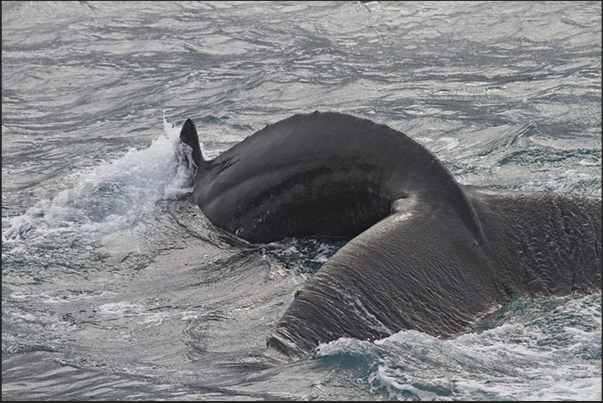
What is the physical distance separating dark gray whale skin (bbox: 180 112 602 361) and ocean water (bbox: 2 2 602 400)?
8.6 inches

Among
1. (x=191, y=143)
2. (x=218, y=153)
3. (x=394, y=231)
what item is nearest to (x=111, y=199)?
(x=191, y=143)

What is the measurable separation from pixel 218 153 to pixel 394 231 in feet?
21.8

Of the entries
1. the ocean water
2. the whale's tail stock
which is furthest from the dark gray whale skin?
the whale's tail stock

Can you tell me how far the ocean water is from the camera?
5.18 m

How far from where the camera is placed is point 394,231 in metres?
6.09

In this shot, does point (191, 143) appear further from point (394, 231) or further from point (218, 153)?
point (394, 231)

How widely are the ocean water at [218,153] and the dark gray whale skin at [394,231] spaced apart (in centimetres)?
22

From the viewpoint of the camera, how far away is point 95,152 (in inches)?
533

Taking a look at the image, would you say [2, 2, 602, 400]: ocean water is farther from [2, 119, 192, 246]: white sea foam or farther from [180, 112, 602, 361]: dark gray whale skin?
[180, 112, 602, 361]: dark gray whale skin

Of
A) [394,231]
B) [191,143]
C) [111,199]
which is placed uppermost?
[191,143]

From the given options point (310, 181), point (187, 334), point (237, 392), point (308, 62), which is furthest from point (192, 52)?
point (237, 392)

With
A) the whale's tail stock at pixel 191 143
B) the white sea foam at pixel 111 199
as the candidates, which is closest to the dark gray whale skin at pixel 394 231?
the whale's tail stock at pixel 191 143

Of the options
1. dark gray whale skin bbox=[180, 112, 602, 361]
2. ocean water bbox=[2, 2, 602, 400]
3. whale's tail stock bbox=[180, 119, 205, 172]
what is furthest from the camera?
whale's tail stock bbox=[180, 119, 205, 172]

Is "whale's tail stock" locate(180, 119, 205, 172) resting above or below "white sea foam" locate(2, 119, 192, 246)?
above
